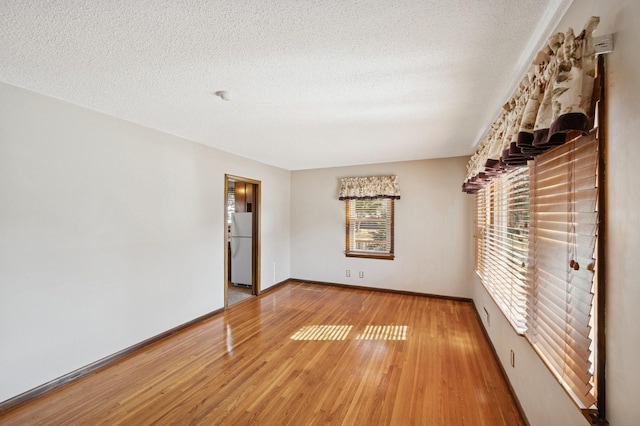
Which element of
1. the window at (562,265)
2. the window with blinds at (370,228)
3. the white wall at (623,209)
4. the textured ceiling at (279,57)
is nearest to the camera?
the white wall at (623,209)

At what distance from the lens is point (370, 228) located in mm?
5059

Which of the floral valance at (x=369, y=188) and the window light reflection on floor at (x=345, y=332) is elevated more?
the floral valance at (x=369, y=188)

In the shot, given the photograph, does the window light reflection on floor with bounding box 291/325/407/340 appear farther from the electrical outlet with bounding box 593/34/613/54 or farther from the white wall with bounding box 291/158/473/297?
the electrical outlet with bounding box 593/34/613/54

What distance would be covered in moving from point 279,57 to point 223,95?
0.71 meters

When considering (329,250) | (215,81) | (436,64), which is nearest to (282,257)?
(329,250)

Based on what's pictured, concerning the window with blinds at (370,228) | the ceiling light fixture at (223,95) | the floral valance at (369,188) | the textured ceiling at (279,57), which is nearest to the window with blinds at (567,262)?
the textured ceiling at (279,57)

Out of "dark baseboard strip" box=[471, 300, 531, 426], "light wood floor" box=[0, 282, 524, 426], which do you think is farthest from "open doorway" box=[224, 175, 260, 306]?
"dark baseboard strip" box=[471, 300, 531, 426]

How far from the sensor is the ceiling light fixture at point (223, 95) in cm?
209

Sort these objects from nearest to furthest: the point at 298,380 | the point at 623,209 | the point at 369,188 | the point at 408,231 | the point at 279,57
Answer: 1. the point at 623,209
2. the point at 279,57
3. the point at 298,380
4. the point at 408,231
5. the point at 369,188

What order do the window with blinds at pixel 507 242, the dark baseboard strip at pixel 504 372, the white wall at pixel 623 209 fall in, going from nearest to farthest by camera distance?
the white wall at pixel 623 209, the dark baseboard strip at pixel 504 372, the window with blinds at pixel 507 242

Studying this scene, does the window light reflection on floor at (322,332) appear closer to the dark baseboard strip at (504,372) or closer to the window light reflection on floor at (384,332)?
the window light reflection on floor at (384,332)

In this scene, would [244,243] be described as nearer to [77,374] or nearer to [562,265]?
[77,374]

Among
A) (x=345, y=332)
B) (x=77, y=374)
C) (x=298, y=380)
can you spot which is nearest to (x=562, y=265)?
(x=298, y=380)

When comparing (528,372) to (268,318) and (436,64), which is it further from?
(268,318)
